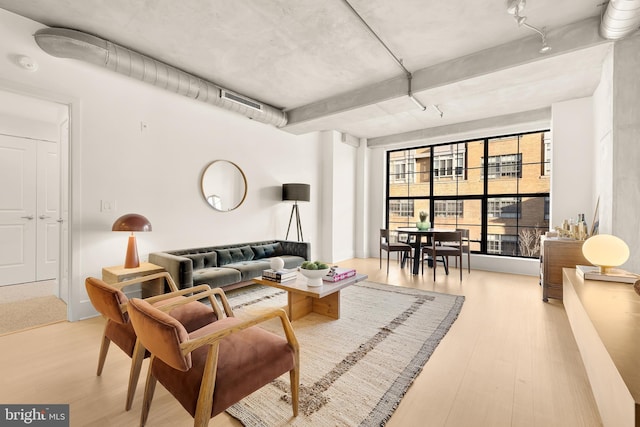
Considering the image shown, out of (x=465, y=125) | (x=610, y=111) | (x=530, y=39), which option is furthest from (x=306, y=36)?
(x=465, y=125)

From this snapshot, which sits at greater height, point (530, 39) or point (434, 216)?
point (530, 39)

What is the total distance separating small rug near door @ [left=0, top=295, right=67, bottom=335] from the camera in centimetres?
292

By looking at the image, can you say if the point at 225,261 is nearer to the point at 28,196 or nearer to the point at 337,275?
the point at 337,275

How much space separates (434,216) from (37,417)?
21.9 ft

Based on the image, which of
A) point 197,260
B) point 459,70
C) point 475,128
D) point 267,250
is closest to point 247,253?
point 267,250

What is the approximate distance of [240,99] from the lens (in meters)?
4.37

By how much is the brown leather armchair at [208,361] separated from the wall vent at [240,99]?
3.50 metres

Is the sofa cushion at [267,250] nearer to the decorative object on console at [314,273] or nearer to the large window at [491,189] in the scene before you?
the decorative object on console at [314,273]

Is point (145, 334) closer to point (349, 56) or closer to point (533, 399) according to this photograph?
point (533, 399)

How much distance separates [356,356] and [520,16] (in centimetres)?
342

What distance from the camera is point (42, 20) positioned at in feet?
9.03

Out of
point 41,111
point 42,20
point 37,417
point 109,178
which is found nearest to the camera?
point 37,417

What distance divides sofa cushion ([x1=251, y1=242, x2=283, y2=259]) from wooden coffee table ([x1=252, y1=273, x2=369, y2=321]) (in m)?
1.67


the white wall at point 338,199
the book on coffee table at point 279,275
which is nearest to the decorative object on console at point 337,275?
the book on coffee table at point 279,275
